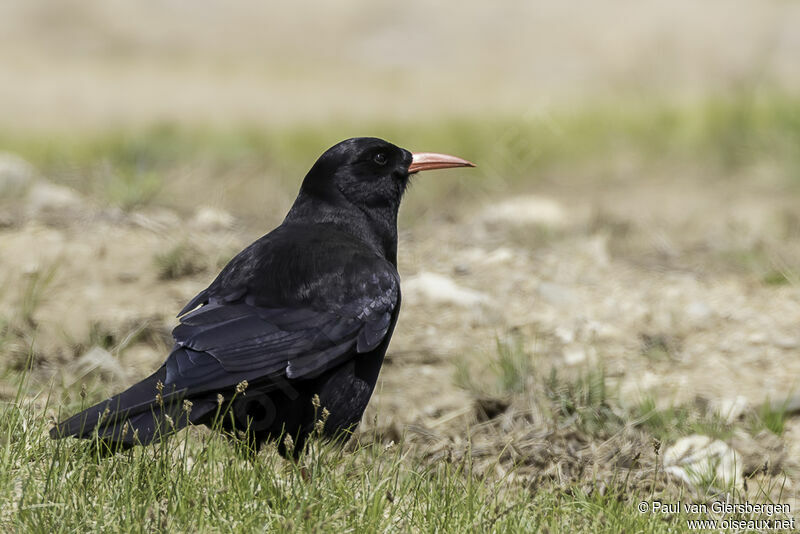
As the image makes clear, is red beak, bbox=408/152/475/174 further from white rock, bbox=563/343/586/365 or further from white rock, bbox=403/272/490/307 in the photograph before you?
white rock, bbox=403/272/490/307

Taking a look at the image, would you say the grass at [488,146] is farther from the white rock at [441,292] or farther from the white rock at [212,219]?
the white rock at [441,292]

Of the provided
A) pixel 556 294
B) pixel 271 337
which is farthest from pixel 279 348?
pixel 556 294

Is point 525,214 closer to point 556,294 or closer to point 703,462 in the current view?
point 556,294

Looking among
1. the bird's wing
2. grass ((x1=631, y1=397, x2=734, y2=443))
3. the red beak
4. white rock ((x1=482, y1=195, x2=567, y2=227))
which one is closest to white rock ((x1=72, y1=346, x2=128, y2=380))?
the bird's wing

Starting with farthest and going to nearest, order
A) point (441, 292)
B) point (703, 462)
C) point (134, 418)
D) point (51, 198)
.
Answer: point (51, 198)
point (441, 292)
point (703, 462)
point (134, 418)

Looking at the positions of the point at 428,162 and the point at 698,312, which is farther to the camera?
the point at 698,312

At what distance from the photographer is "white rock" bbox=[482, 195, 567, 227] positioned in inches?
278

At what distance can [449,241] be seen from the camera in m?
6.63

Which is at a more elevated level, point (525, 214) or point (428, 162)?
point (428, 162)

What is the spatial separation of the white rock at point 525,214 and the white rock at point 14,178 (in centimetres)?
309

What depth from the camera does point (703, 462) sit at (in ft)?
13.0

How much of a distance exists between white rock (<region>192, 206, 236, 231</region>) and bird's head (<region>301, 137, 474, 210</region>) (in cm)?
238

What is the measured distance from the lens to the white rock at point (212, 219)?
6.41m

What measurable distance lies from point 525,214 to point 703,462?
345 centimetres
